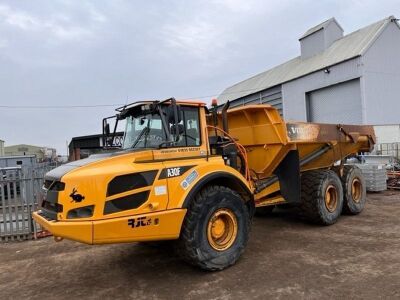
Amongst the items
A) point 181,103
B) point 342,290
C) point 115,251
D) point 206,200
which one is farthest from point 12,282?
point 342,290

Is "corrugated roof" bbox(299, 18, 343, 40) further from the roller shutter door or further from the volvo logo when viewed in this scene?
the volvo logo

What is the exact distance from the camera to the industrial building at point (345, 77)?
2131 cm


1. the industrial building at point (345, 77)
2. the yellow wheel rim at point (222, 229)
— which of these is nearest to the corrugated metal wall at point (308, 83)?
the industrial building at point (345, 77)

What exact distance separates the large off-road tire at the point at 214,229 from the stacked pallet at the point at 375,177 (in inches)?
342

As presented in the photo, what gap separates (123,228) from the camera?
4785 millimetres

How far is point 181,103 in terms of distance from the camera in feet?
18.9

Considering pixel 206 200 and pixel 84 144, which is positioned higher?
pixel 84 144

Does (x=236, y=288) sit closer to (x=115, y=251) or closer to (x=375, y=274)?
(x=375, y=274)

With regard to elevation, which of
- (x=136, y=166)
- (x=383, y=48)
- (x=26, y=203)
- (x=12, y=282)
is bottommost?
(x=12, y=282)

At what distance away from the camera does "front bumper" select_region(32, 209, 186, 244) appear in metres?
4.59

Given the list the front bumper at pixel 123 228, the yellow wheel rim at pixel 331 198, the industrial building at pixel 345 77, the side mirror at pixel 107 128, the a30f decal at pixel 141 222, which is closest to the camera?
the front bumper at pixel 123 228

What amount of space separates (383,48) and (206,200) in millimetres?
20258

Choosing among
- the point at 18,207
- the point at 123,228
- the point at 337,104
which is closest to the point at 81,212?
the point at 123,228

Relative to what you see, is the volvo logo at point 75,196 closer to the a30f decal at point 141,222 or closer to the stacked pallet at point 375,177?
the a30f decal at point 141,222
